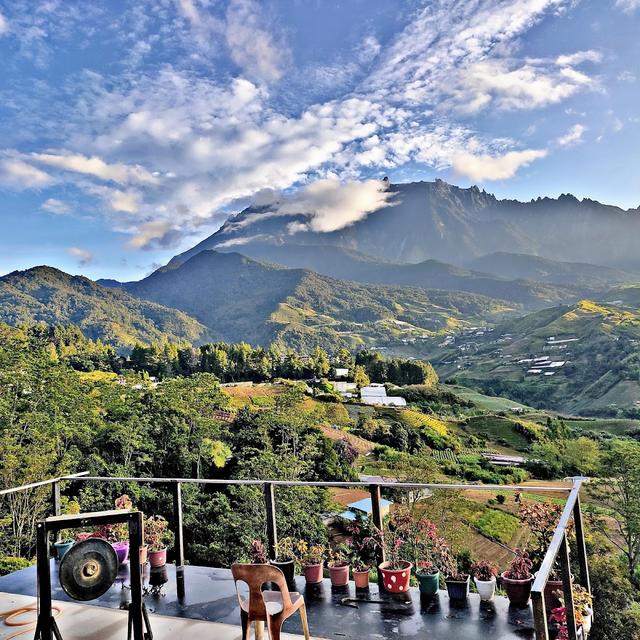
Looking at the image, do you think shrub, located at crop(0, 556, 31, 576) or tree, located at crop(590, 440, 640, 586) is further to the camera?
tree, located at crop(590, 440, 640, 586)

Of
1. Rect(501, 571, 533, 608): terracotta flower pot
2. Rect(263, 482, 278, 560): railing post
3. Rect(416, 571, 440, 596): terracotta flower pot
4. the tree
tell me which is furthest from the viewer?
the tree

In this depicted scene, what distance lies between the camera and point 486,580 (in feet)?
11.7

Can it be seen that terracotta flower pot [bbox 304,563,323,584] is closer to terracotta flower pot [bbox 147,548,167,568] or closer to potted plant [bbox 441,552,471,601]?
potted plant [bbox 441,552,471,601]

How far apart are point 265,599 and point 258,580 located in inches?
6.9

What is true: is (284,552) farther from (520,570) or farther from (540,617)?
(540,617)

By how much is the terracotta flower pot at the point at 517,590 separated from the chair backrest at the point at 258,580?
1.52 m

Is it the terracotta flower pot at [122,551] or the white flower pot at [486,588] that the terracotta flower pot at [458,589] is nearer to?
the white flower pot at [486,588]

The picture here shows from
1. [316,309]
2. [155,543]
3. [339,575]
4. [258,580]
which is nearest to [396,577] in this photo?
[339,575]

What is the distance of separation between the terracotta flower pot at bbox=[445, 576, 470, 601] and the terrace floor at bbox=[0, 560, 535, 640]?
59 millimetres

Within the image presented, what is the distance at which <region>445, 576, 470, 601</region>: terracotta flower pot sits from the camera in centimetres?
364

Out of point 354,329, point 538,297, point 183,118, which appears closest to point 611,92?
point 183,118

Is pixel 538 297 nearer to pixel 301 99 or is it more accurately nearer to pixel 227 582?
pixel 301 99

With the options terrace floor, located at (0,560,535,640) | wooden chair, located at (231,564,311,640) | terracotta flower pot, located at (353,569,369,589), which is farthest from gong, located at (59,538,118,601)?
terracotta flower pot, located at (353,569,369,589)

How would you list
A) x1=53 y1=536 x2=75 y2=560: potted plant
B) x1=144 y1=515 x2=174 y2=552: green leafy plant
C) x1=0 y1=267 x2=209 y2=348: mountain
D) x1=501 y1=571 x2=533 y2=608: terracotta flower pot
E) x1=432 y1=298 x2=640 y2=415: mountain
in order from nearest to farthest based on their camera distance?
x1=501 y1=571 x2=533 y2=608: terracotta flower pot → x1=144 y1=515 x2=174 y2=552: green leafy plant → x1=53 y1=536 x2=75 y2=560: potted plant → x1=432 y1=298 x2=640 y2=415: mountain → x1=0 y1=267 x2=209 y2=348: mountain
